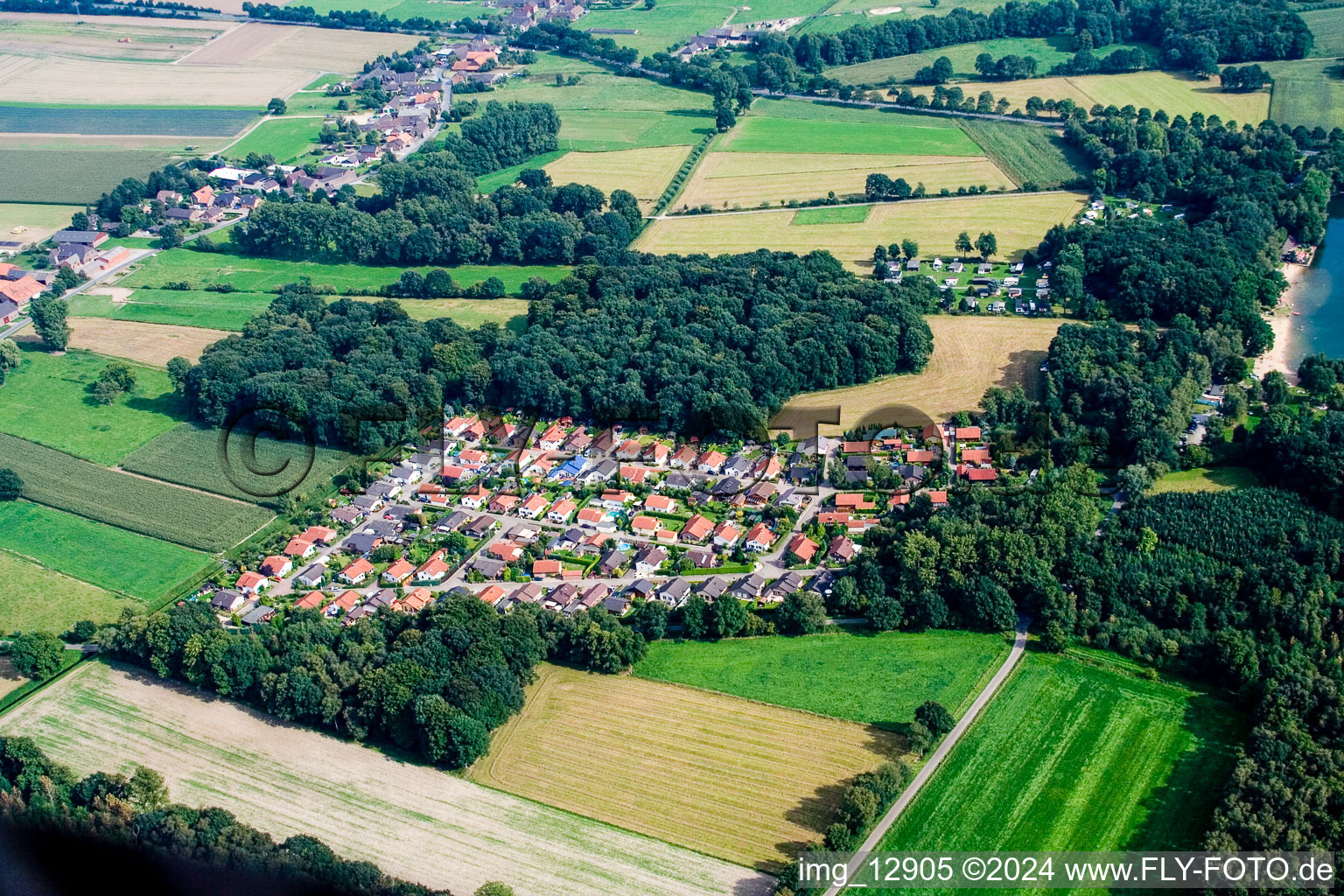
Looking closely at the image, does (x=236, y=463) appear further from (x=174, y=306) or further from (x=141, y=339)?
(x=174, y=306)

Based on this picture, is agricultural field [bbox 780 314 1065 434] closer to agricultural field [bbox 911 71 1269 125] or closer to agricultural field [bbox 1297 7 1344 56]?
agricultural field [bbox 911 71 1269 125]

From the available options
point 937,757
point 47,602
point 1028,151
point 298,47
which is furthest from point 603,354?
point 298,47

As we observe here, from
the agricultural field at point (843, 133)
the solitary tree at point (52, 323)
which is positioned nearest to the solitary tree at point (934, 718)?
the solitary tree at point (52, 323)

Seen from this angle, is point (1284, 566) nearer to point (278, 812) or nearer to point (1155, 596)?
point (1155, 596)

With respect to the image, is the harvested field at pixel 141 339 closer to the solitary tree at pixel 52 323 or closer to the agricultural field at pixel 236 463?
the solitary tree at pixel 52 323

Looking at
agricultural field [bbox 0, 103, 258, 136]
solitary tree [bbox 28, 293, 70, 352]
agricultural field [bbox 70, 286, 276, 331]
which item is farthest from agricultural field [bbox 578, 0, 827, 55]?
solitary tree [bbox 28, 293, 70, 352]

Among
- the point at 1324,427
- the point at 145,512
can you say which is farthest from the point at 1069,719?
the point at 145,512

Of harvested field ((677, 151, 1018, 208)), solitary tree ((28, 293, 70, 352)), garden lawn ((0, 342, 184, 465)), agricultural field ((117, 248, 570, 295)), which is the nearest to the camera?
garden lawn ((0, 342, 184, 465))
